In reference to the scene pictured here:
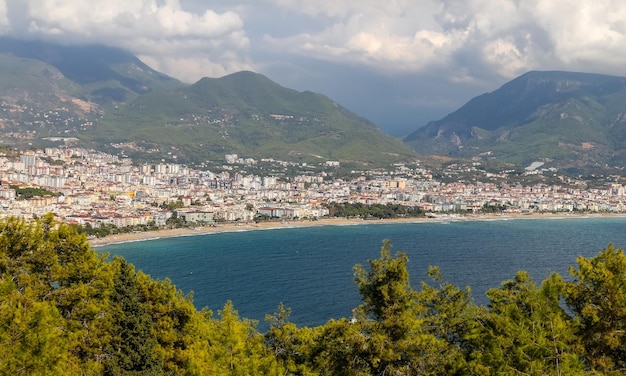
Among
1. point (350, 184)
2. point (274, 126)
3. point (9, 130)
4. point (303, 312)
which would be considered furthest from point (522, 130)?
point (303, 312)

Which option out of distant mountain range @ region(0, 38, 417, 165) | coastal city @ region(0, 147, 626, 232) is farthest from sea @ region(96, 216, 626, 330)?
distant mountain range @ region(0, 38, 417, 165)

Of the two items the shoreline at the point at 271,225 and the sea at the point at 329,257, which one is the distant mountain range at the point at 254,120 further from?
the sea at the point at 329,257

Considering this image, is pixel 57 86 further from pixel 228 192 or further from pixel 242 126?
pixel 228 192

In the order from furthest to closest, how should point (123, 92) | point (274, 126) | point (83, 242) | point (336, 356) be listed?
point (123, 92) < point (274, 126) < point (83, 242) < point (336, 356)

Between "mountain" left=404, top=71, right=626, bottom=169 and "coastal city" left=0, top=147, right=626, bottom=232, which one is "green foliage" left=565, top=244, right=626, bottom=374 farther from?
"mountain" left=404, top=71, right=626, bottom=169

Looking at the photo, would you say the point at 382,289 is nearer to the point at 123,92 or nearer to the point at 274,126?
the point at 274,126

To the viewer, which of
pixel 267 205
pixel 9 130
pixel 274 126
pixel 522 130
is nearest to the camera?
pixel 267 205

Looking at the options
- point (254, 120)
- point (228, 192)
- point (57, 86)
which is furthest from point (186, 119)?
point (228, 192)
